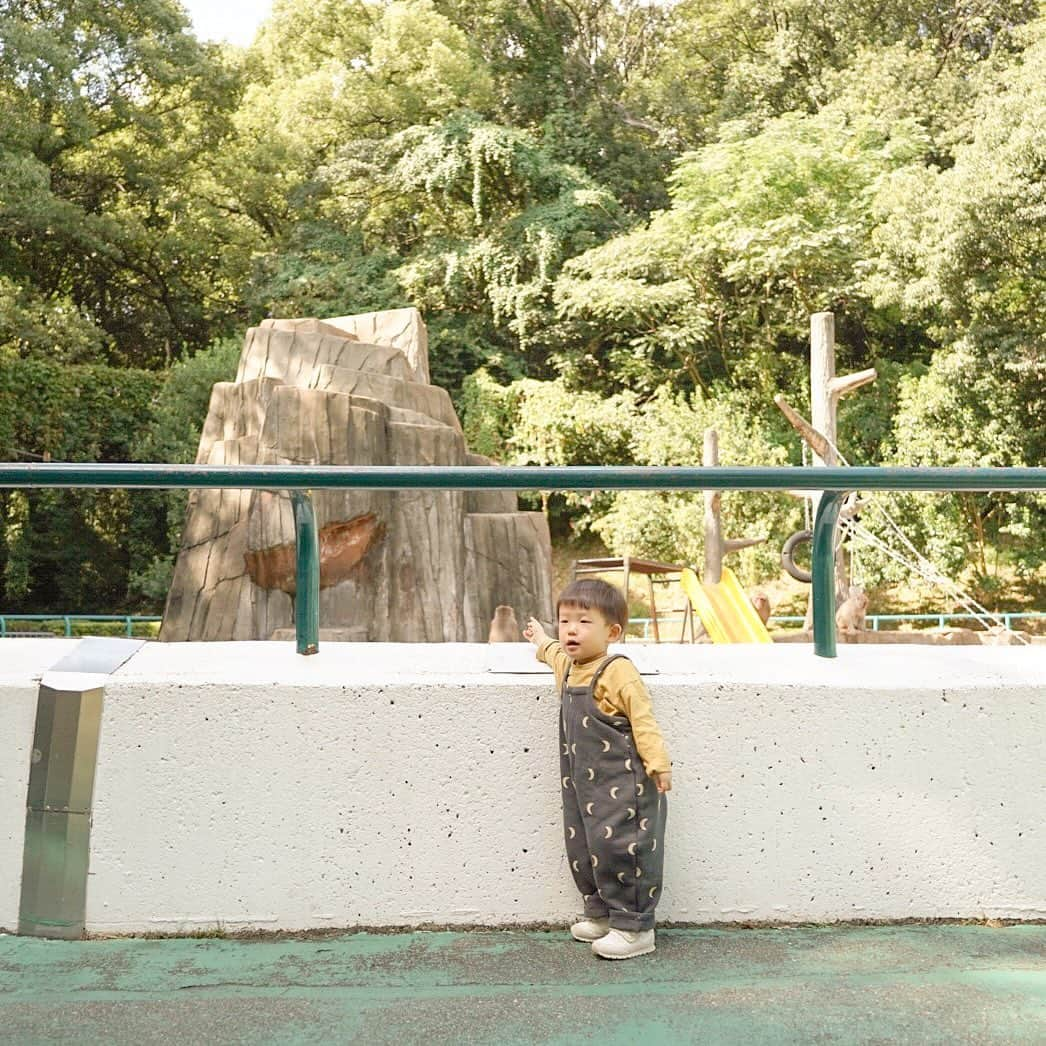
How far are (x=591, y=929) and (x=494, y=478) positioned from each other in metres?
0.91

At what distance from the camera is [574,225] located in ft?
78.7

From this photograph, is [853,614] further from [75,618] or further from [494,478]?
[75,618]

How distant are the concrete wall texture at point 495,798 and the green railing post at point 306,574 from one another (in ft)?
0.30

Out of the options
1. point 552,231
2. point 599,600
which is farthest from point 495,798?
point 552,231

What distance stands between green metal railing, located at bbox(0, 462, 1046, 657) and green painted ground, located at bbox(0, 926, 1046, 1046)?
0.80 meters

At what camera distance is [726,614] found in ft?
38.0

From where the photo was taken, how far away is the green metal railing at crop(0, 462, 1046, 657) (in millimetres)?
2383

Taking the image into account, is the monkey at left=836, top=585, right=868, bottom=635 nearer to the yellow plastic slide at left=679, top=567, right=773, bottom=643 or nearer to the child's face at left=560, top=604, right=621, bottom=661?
the yellow plastic slide at left=679, top=567, right=773, bottom=643

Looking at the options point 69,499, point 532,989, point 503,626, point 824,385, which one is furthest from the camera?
point 69,499

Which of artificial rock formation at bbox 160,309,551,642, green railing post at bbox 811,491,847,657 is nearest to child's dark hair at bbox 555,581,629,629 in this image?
green railing post at bbox 811,491,847,657

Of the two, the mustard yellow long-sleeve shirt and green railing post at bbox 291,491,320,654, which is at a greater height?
green railing post at bbox 291,491,320,654

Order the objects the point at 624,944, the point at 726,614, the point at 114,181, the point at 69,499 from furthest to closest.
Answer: the point at 114,181, the point at 69,499, the point at 726,614, the point at 624,944

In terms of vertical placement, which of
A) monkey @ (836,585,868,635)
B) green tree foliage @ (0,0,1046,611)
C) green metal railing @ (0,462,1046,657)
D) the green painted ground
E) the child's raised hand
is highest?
green tree foliage @ (0,0,1046,611)

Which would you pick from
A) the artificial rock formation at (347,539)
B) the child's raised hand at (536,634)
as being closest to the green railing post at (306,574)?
the child's raised hand at (536,634)
